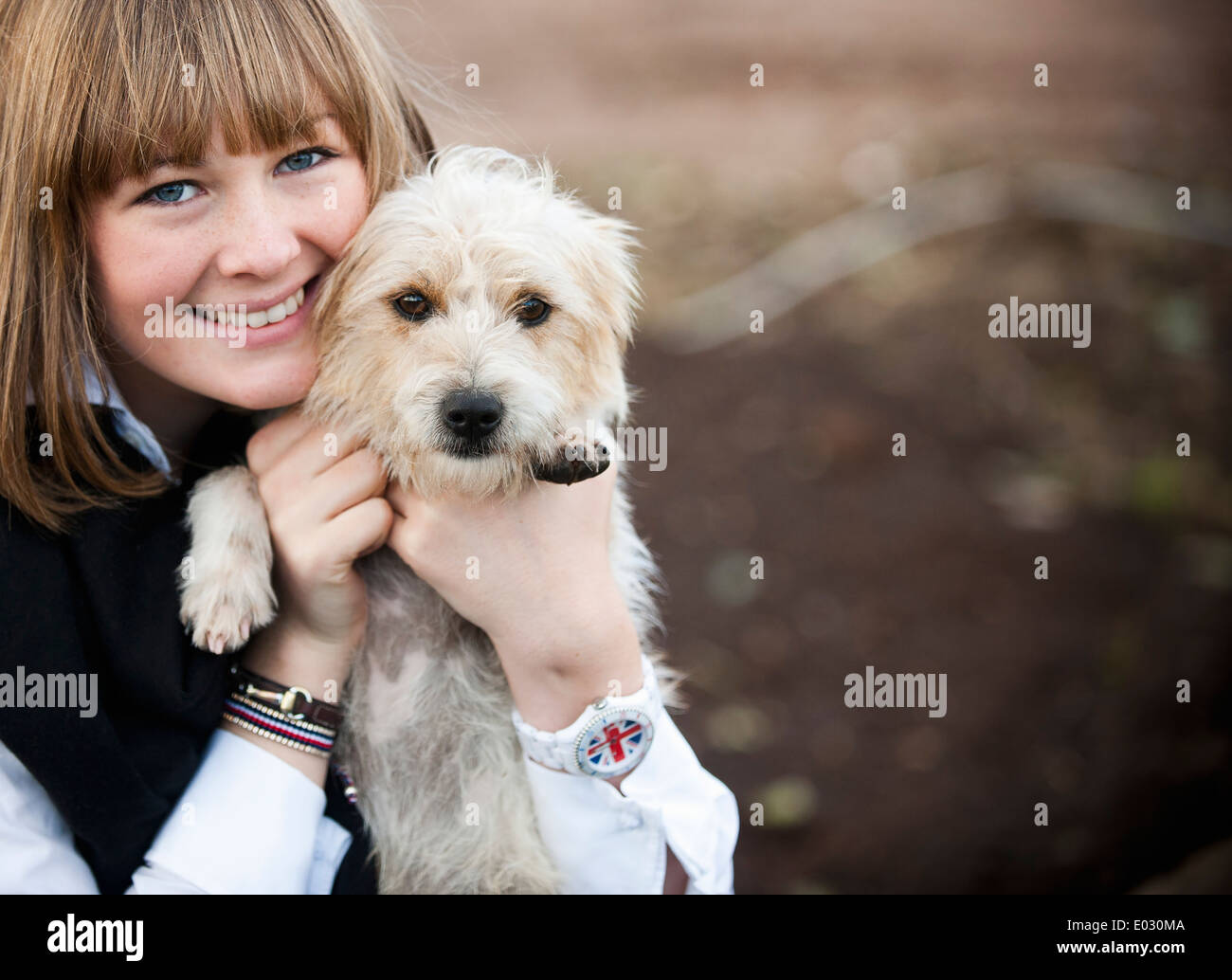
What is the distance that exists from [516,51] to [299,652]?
38.9 ft

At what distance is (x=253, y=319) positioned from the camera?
234cm

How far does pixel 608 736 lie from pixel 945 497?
185 inches

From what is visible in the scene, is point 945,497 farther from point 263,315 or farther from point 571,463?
point 263,315

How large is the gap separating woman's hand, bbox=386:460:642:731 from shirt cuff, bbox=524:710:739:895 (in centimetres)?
17

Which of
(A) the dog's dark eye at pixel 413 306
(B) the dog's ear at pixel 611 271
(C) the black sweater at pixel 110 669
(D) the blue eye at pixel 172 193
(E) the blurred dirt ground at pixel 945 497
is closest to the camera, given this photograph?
(C) the black sweater at pixel 110 669

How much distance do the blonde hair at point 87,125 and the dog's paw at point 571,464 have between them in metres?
0.90

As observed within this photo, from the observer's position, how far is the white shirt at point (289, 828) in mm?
2094

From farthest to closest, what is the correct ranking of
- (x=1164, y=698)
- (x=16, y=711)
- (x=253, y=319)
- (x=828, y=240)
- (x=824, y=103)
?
(x=824, y=103) → (x=828, y=240) → (x=1164, y=698) → (x=253, y=319) → (x=16, y=711)

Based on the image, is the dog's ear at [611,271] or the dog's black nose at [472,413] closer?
the dog's black nose at [472,413]

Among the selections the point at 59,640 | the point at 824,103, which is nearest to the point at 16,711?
the point at 59,640

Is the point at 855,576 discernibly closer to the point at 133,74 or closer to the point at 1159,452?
the point at 1159,452

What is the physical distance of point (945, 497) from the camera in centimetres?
646

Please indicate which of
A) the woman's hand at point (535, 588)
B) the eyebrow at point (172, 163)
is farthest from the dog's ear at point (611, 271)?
the eyebrow at point (172, 163)

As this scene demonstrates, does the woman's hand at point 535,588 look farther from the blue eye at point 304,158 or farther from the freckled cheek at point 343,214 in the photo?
the blue eye at point 304,158
